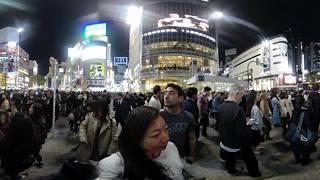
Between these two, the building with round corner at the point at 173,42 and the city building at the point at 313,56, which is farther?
the city building at the point at 313,56

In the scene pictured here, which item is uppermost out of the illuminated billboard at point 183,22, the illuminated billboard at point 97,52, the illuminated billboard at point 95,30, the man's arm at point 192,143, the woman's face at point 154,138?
the illuminated billboard at point 95,30

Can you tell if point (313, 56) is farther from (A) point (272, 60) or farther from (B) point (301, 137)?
(B) point (301, 137)

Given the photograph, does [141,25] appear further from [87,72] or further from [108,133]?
[108,133]

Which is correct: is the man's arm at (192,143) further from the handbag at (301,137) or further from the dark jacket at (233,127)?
the handbag at (301,137)

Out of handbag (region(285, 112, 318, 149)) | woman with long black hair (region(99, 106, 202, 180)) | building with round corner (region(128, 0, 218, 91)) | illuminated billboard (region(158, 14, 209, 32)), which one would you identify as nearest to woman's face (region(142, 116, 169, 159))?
woman with long black hair (region(99, 106, 202, 180))

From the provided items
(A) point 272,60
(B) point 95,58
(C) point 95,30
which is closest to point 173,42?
(B) point 95,58

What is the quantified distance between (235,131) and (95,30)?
131 metres

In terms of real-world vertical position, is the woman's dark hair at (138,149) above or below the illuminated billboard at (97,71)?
below

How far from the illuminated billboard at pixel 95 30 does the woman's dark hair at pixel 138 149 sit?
5255 inches

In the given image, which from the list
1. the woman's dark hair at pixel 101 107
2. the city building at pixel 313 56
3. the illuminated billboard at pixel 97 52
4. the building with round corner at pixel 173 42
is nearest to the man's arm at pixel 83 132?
the woman's dark hair at pixel 101 107

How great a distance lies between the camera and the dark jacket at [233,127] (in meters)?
6.48

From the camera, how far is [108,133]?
5.91 metres

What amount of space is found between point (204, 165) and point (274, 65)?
124m

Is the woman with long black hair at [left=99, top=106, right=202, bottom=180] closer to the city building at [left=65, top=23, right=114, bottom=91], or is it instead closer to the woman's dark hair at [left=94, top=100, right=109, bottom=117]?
the woman's dark hair at [left=94, top=100, right=109, bottom=117]
